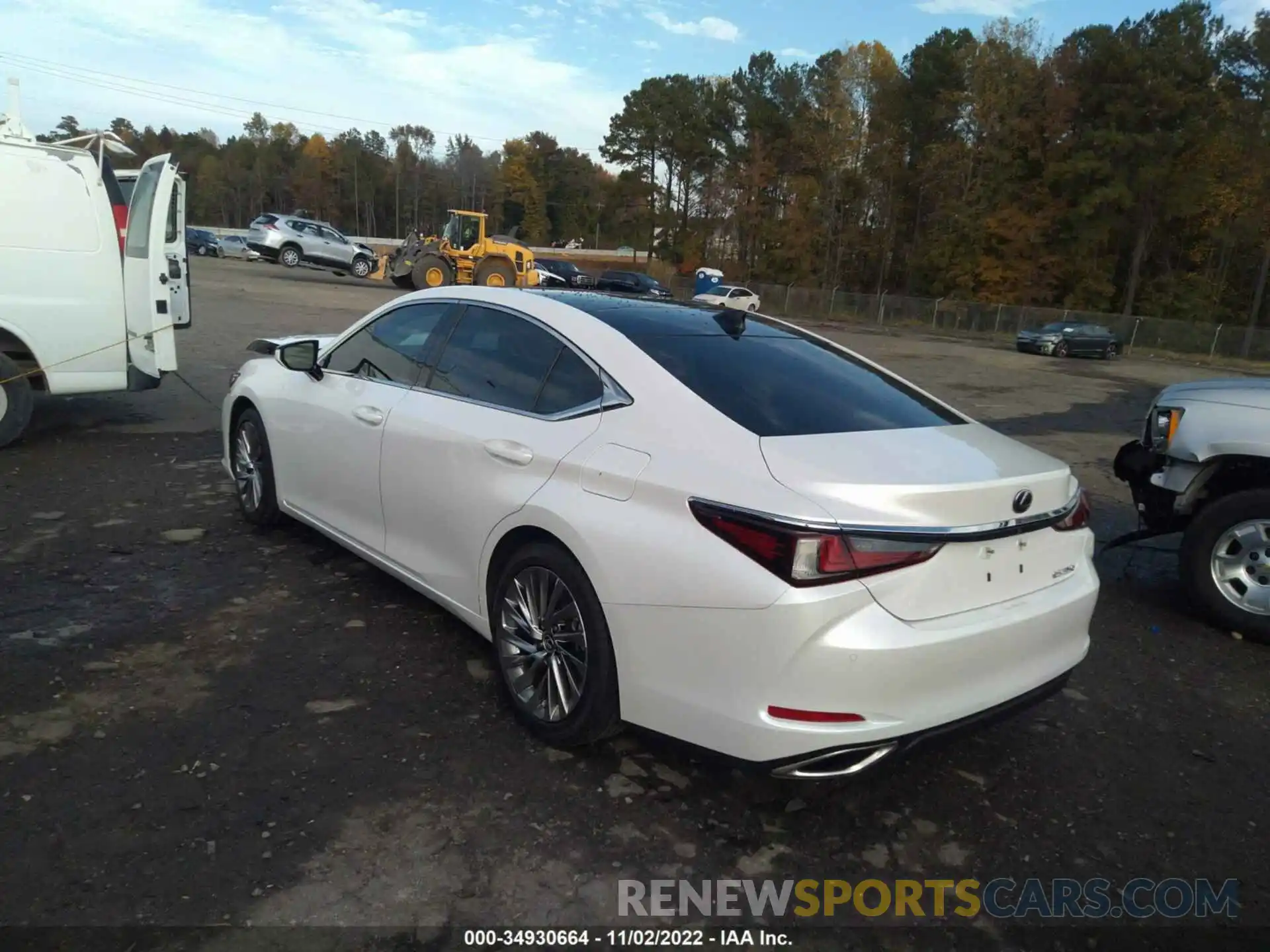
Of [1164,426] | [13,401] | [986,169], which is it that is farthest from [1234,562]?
[986,169]

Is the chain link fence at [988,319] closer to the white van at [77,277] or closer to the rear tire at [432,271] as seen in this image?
the rear tire at [432,271]

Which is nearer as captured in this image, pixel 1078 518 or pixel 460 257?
pixel 1078 518

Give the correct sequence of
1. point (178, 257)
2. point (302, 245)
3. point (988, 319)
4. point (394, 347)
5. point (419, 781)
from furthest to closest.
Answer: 1. point (988, 319)
2. point (302, 245)
3. point (178, 257)
4. point (394, 347)
5. point (419, 781)

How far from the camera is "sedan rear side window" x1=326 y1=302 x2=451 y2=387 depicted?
13.6 ft

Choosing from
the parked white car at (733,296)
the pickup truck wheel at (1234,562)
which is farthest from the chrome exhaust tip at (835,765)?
the parked white car at (733,296)

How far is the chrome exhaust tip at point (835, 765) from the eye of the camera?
102 inches

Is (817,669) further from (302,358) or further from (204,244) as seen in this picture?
(204,244)

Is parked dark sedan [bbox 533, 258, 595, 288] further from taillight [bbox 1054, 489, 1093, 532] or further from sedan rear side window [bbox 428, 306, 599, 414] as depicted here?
taillight [bbox 1054, 489, 1093, 532]

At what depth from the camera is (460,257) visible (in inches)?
1175

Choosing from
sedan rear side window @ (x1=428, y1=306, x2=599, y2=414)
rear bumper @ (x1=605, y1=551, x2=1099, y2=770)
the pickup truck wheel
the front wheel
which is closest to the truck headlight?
the pickup truck wheel

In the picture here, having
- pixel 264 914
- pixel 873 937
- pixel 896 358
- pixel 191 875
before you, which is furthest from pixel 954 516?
pixel 896 358

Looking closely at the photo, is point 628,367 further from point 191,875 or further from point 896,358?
point 896,358

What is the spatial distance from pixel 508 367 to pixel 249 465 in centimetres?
257

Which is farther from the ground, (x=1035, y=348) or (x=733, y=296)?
(x=733, y=296)
